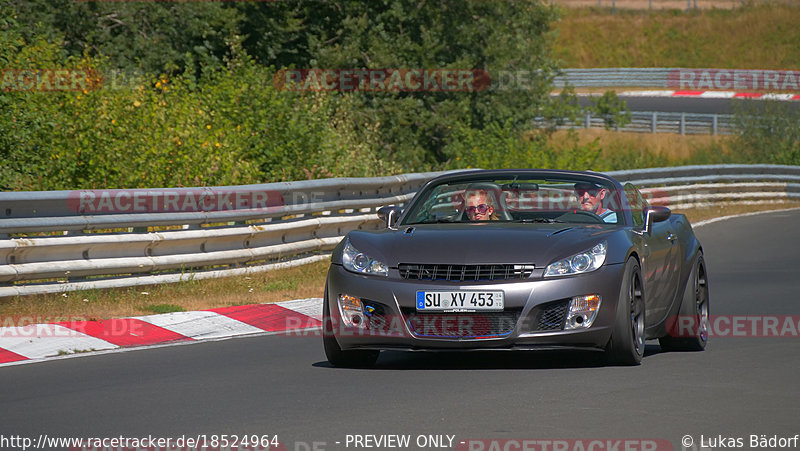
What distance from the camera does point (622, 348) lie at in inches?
348

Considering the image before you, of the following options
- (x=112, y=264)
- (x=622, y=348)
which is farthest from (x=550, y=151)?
(x=622, y=348)

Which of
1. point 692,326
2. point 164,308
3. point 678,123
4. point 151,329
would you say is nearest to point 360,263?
point 692,326

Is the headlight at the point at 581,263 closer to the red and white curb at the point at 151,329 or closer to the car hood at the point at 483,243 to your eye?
the car hood at the point at 483,243

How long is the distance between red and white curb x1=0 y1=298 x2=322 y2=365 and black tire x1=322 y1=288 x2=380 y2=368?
1901 mm

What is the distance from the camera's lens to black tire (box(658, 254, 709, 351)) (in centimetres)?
1013

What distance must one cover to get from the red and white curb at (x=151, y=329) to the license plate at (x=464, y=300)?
284 centimetres

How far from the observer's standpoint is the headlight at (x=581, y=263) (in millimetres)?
8648

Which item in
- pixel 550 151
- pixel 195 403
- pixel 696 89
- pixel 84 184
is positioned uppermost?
pixel 195 403

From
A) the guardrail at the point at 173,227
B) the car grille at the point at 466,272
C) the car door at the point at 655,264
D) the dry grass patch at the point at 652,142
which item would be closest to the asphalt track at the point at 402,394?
the car door at the point at 655,264

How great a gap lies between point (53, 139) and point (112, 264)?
684 cm

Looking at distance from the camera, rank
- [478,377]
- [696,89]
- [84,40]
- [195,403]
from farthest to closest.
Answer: [696,89]
[84,40]
[478,377]
[195,403]

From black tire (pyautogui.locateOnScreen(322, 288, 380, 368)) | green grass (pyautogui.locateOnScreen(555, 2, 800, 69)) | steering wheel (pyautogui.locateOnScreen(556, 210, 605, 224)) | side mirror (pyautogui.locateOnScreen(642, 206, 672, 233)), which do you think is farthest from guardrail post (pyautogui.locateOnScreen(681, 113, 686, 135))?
black tire (pyautogui.locateOnScreen(322, 288, 380, 368))

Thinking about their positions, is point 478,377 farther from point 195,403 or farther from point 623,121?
point 623,121

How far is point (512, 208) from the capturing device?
1014 centimetres
